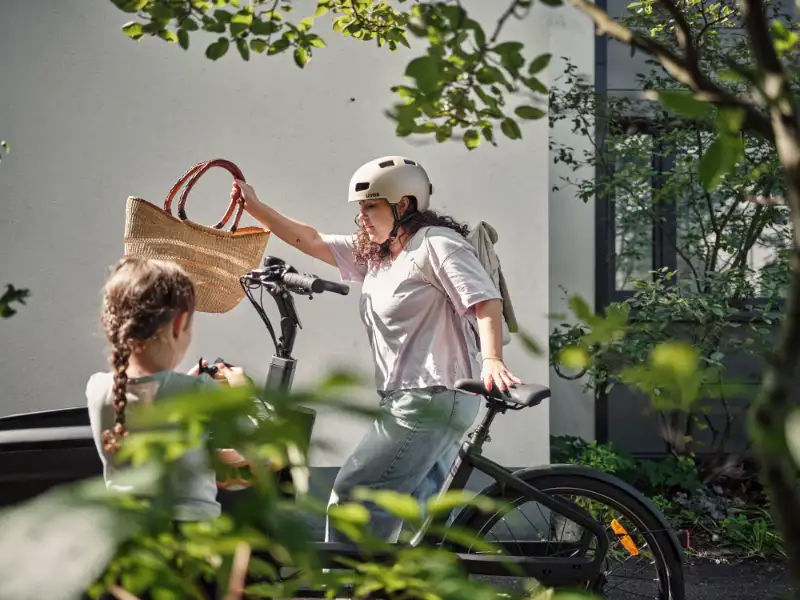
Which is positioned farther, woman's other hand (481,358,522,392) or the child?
woman's other hand (481,358,522,392)

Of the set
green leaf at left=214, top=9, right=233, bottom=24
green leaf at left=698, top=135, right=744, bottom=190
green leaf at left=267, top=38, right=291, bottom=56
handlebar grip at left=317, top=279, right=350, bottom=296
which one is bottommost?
handlebar grip at left=317, top=279, right=350, bottom=296

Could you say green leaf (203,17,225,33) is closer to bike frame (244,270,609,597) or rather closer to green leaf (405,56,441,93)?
green leaf (405,56,441,93)

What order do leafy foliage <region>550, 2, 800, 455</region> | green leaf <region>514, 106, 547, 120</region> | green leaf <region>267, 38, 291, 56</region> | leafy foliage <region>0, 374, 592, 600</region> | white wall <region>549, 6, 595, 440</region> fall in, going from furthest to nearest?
white wall <region>549, 6, 595, 440</region> < leafy foliage <region>550, 2, 800, 455</region> < green leaf <region>267, 38, 291, 56</region> < green leaf <region>514, 106, 547, 120</region> < leafy foliage <region>0, 374, 592, 600</region>

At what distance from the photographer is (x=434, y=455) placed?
11.1ft

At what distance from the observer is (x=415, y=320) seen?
3.42 metres

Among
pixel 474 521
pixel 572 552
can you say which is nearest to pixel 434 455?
pixel 474 521

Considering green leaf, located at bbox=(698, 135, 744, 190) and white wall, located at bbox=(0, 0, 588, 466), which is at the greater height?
white wall, located at bbox=(0, 0, 588, 466)

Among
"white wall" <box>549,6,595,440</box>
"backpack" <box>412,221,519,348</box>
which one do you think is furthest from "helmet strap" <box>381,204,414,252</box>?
"white wall" <box>549,6,595,440</box>

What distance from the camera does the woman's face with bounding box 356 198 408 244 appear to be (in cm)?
359

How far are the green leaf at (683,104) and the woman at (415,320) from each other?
225 cm

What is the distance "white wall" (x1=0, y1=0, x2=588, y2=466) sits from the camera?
527 cm

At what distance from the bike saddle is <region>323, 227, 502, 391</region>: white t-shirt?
0.58 ft

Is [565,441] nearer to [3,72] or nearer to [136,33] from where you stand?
[3,72]

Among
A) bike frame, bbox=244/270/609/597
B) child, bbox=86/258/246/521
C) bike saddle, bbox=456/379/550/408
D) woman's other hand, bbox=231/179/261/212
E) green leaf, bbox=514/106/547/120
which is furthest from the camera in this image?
woman's other hand, bbox=231/179/261/212
